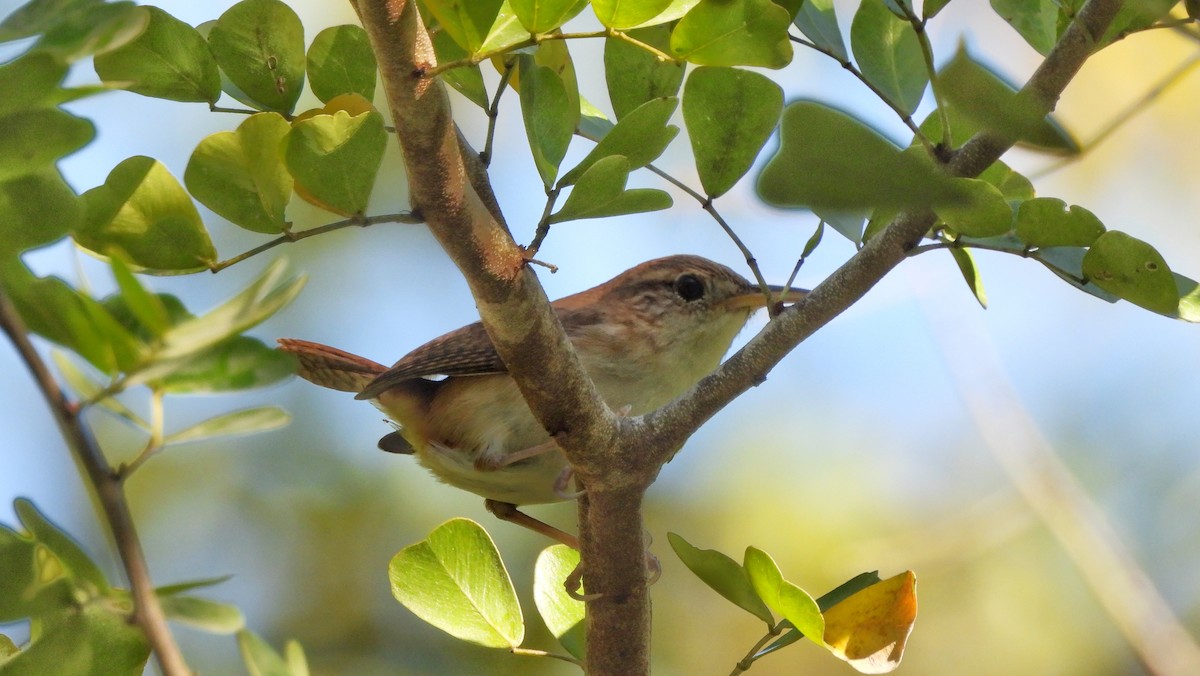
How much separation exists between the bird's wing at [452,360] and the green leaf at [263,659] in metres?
1.62

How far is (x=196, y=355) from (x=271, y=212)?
674 millimetres

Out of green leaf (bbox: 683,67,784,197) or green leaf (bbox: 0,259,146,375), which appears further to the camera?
green leaf (bbox: 683,67,784,197)

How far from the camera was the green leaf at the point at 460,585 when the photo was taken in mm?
1848

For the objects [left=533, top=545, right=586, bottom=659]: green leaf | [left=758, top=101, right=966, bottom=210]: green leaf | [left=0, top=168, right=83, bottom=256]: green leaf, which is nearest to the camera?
[left=758, top=101, right=966, bottom=210]: green leaf

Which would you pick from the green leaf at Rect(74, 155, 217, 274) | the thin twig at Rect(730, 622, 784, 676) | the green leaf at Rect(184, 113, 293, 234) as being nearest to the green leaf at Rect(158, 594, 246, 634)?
the green leaf at Rect(74, 155, 217, 274)

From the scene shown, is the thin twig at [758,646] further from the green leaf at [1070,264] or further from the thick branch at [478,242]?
the green leaf at [1070,264]

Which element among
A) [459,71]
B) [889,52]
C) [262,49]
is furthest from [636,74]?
[262,49]

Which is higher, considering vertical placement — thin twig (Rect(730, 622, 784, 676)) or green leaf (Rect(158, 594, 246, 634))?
thin twig (Rect(730, 622, 784, 676))

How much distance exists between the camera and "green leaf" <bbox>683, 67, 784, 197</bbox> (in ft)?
5.50

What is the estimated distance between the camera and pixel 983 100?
805 mm

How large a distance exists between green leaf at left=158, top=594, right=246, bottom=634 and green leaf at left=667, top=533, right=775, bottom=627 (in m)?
0.75

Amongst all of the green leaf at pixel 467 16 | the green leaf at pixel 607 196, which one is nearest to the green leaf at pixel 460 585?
the green leaf at pixel 607 196

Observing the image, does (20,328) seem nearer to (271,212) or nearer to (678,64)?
(271,212)

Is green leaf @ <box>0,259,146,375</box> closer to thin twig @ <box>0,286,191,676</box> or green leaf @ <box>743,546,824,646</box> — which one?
thin twig @ <box>0,286,191,676</box>
